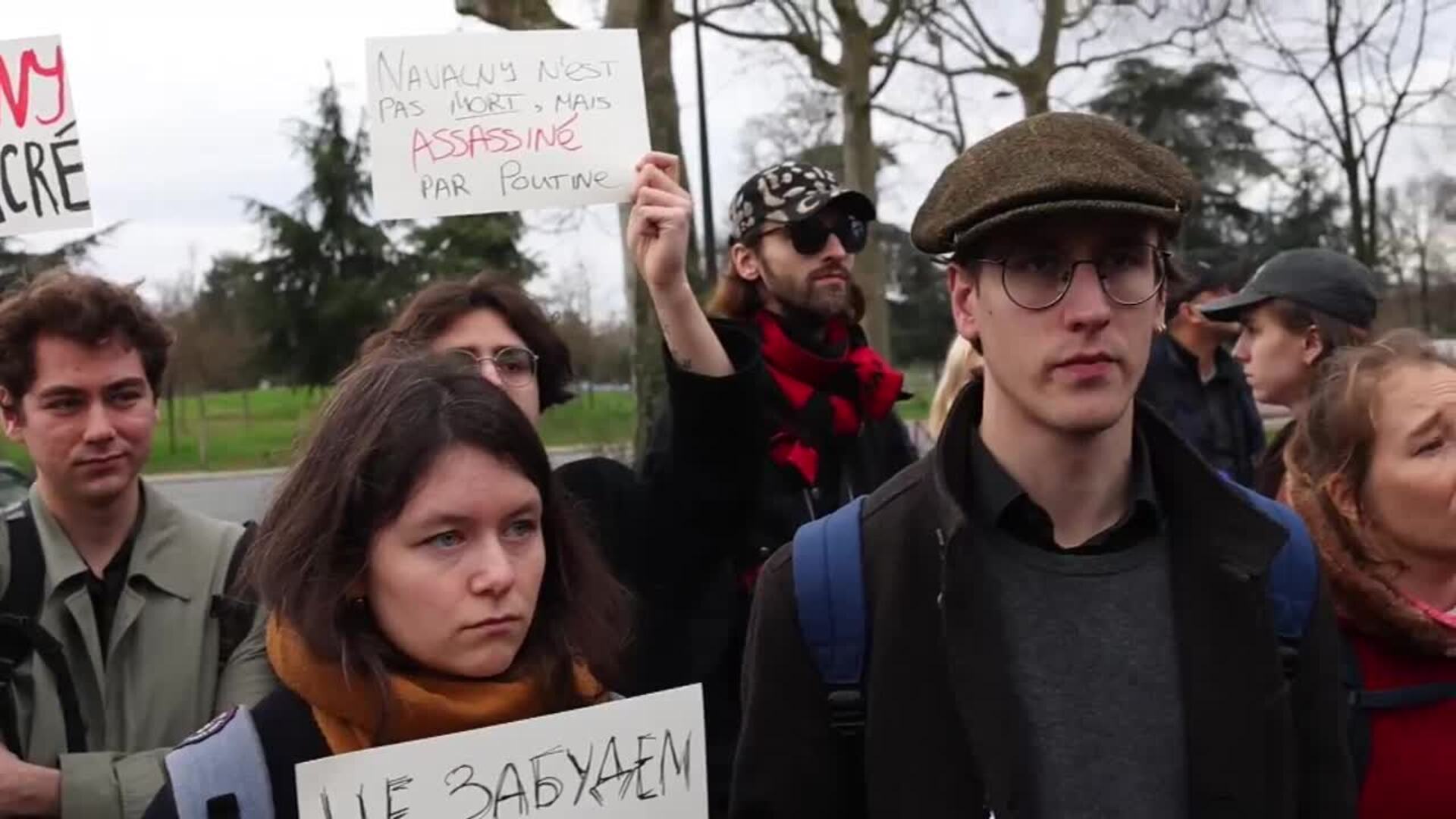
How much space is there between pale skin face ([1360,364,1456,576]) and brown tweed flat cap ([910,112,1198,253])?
963mm

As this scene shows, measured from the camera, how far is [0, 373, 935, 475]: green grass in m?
23.1

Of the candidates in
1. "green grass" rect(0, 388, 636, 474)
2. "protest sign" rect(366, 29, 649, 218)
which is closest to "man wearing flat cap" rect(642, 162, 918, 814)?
"protest sign" rect(366, 29, 649, 218)

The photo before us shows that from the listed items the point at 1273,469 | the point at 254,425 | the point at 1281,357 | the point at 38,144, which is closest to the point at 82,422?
the point at 38,144

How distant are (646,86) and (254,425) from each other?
27387 mm

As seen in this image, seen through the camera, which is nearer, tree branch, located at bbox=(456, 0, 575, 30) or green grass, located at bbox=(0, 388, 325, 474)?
tree branch, located at bbox=(456, 0, 575, 30)

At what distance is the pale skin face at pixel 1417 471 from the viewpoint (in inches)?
96.3

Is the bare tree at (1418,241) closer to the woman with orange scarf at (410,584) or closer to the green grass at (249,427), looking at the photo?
the green grass at (249,427)

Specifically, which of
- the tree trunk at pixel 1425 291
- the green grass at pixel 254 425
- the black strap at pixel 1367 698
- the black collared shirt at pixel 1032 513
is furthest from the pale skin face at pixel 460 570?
the tree trunk at pixel 1425 291

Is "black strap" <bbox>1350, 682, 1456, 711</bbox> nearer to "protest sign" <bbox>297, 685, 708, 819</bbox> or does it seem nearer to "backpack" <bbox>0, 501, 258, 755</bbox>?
"protest sign" <bbox>297, 685, 708, 819</bbox>

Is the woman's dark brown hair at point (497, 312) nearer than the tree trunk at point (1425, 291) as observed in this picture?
Yes

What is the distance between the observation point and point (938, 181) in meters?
1.90

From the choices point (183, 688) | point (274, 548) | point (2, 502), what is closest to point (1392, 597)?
point (274, 548)

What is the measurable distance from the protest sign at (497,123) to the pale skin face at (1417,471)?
5.16 ft

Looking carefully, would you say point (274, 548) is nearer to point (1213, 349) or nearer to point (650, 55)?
point (1213, 349)
